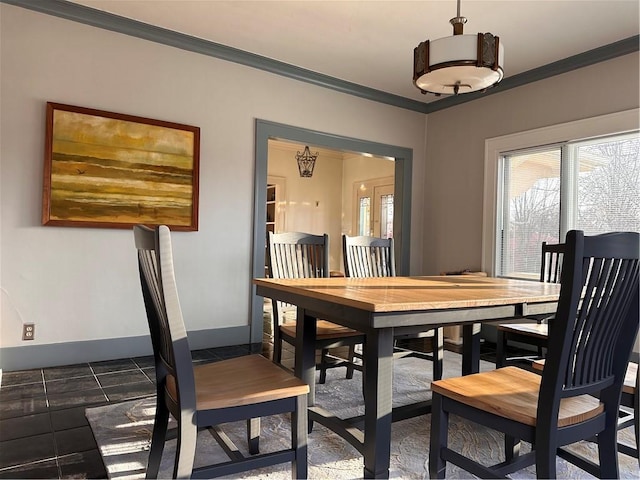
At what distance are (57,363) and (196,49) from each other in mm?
2691

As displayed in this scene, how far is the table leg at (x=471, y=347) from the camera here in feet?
7.99

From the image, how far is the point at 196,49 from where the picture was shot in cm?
367

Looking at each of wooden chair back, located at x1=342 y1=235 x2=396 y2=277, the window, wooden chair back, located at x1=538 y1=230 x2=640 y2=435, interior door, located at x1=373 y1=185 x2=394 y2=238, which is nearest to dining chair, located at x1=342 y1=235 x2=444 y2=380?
wooden chair back, located at x1=342 y1=235 x2=396 y2=277

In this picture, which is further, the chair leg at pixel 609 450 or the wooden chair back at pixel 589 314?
the chair leg at pixel 609 450

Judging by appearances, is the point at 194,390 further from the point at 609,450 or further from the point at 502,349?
the point at 502,349

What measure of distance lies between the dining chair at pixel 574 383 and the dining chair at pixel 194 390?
536mm

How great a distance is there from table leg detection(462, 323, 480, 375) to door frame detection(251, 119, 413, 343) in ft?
6.53

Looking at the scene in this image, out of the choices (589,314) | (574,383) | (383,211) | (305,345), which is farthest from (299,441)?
(383,211)

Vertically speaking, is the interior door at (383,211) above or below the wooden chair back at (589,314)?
above

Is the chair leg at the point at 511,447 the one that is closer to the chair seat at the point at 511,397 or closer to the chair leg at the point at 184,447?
the chair seat at the point at 511,397

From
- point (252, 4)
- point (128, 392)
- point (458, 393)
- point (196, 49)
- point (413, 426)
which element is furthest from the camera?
point (196, 49)

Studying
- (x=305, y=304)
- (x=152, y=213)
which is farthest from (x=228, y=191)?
(x=305, y=304)

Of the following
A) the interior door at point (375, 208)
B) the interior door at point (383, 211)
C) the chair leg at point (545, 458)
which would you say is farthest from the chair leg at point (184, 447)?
the interior door at point (383, 211)

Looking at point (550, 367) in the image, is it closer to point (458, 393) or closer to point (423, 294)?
point (458, 393)
